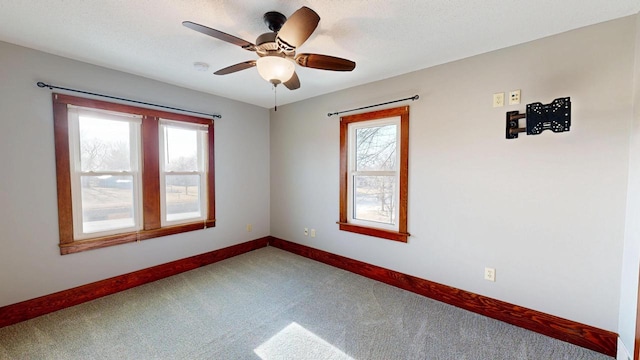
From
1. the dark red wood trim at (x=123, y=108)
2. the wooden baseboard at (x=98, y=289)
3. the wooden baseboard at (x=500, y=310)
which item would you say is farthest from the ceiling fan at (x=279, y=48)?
the wooden baseboard at (x=98, y=289)

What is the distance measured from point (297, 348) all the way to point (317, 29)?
8.22ft

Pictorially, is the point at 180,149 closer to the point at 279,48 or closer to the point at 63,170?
the point at 63,170

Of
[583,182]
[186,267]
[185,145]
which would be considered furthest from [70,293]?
[583,182]

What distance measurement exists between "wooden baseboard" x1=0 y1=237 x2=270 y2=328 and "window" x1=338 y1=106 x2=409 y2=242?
2.06 m

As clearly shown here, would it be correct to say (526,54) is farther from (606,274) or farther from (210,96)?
→ (210,96)

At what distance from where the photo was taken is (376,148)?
10.3ft

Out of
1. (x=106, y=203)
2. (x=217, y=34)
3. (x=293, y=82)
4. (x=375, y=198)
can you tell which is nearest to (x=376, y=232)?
(x=375, y=198)

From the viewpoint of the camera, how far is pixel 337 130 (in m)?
3.44

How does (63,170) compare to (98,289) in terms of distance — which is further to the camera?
(98,289)

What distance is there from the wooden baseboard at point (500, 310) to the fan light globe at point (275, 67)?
248cm

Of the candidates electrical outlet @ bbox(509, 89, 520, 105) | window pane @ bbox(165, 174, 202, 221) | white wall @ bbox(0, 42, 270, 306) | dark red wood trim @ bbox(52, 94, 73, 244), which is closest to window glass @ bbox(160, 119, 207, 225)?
window pane @ bbox(165, 174, 202, 221)

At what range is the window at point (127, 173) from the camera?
96.9 inches

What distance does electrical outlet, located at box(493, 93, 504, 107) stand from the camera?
87.4 inches

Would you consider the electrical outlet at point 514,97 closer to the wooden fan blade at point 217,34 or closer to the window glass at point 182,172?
the wooden fan blade at point 217,34
